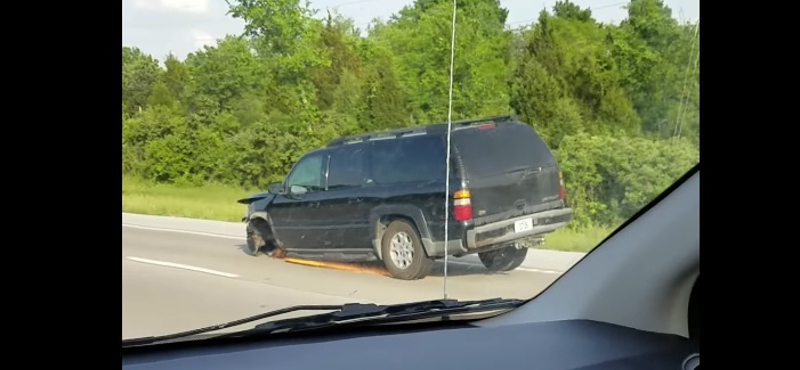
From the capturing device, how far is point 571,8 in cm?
453

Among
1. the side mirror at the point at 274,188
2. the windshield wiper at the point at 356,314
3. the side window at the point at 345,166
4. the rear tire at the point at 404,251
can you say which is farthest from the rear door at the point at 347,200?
the windshield wiper at the point at 356,314

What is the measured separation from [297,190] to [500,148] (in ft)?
4.03

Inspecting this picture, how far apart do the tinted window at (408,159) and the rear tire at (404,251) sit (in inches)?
10.8

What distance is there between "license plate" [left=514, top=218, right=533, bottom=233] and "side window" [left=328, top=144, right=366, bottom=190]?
81cm

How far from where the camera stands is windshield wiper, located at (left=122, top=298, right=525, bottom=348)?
267 centimetres

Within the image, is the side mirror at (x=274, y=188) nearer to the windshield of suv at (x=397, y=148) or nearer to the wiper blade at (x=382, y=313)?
the windshield of suv at (x=397, y=148)

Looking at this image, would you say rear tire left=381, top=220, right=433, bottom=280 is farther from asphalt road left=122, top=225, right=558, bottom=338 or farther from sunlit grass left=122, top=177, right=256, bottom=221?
sunlit grass left=122, top=177, right=256, bottom=221

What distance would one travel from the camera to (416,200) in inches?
175

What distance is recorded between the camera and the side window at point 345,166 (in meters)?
4.09
